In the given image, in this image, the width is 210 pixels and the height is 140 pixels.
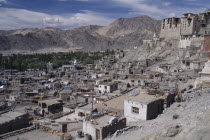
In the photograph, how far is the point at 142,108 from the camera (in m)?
15.8

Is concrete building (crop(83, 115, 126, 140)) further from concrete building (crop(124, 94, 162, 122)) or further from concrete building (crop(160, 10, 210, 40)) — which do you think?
concrete building (crop(160, 10, 210, 40))

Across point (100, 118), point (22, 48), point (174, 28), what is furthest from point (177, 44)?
point (22, 48)

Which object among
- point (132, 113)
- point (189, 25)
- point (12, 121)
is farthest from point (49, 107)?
point (189, 25)

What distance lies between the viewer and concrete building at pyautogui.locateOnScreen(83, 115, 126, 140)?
12938 mm

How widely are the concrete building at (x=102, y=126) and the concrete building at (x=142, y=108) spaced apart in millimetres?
2112

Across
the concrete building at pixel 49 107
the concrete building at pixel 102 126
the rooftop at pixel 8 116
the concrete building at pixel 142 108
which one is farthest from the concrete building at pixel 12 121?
the concrete building at pixel 142 108

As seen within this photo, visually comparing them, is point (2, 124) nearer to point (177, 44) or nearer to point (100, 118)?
point (100, 118)

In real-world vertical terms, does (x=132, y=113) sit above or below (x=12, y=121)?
above

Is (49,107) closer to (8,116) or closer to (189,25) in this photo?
(8,116)

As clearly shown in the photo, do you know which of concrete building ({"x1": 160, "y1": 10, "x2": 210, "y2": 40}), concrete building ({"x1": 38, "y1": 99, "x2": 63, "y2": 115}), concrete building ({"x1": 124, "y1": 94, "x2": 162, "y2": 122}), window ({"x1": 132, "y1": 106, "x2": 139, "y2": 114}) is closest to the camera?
concrete building ({"x1": 124, "y1": 94, "x2": 162, "y2": 122})

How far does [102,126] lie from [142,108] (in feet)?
12.8

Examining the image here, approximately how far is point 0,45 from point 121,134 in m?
192

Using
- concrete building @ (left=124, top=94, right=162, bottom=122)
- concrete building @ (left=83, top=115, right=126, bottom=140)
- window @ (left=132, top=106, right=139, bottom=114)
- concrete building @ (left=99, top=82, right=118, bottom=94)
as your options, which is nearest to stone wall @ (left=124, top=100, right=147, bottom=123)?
concrete building @ (left=124, top=94, right=162, bottom=122)

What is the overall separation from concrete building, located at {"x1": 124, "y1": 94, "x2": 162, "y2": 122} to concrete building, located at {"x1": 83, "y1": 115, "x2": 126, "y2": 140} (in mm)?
2112
